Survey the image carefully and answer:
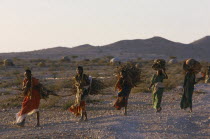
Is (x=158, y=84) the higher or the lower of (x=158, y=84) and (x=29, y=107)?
the higher

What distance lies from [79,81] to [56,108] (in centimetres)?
473

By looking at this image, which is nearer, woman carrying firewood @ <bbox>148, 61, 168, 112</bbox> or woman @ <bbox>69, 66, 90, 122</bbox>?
woman @ <bbox>69, 66, 90, 122</bbox>

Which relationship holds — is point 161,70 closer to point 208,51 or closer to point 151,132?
point 151,132

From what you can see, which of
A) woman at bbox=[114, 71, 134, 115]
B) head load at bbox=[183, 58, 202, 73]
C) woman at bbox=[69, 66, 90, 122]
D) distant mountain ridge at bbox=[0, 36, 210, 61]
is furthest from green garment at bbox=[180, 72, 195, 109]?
distant mountain ridge at bbox=[0, 36, 210, 61]

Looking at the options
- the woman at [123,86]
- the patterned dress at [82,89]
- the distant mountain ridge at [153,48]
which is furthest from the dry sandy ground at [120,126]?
the distant mountain ridge at [153,48]

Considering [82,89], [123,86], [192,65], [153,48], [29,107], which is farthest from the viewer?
[153,48]

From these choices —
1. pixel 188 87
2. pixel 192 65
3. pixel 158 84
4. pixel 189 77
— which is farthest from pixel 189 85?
pixel 158 84

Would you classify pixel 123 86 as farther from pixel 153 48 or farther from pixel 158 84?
pixel 153 48

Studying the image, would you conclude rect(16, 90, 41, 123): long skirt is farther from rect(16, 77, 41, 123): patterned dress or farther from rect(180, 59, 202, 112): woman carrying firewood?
rect(180, 59, 202, 112): woman carrying firewood

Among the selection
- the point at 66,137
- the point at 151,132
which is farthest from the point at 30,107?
the point at 151,132

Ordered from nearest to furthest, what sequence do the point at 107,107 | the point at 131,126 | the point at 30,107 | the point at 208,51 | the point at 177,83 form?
the point at 131,126, the point at 30,107, the point at 107,107, the point at 177,83, the point at 208,51

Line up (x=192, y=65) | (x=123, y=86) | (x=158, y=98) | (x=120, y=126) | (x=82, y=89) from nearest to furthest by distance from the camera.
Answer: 1. (x=120, y=126)
2. (x=82, y=89)
3. (x=192, y=65)
4. (x=123, y=86)
5. (x=158, y=98)

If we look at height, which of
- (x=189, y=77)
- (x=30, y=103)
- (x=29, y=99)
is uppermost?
(x=189, y=77)

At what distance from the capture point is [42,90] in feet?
41.2
